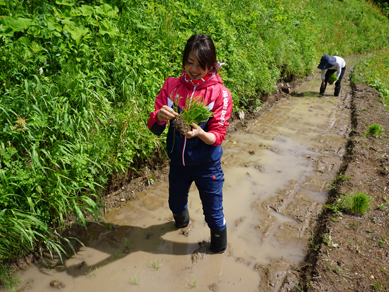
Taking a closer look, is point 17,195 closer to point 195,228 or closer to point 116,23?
point 195,228

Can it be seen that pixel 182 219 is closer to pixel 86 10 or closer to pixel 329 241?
pixel 329 241

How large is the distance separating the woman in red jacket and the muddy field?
0.58m

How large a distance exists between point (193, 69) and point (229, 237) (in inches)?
70.8

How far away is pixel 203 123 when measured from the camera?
2.29 m

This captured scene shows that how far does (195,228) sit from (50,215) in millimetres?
1455

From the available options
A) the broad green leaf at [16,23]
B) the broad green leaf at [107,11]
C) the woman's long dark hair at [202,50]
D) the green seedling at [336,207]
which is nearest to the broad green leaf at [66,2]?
the broad green leaf at [107,11]

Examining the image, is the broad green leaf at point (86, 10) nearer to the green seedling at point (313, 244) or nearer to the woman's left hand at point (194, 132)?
the woman's left hand at point (194, 132)

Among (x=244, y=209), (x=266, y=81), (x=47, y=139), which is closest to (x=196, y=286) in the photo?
(x=244, y=209)

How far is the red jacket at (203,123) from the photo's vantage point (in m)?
2.22

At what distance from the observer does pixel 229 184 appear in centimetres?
383

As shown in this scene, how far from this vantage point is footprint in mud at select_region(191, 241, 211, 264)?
2721 millimetres

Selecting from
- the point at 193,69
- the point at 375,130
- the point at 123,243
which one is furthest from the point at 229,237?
→ the point at 375,130

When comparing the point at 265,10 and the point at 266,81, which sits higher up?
the point at 265,10

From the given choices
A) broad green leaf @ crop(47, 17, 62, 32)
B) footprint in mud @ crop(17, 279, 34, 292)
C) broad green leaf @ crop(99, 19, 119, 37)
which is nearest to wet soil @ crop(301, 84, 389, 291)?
footprint in mud @ crop(17, 279, 34, 292)
